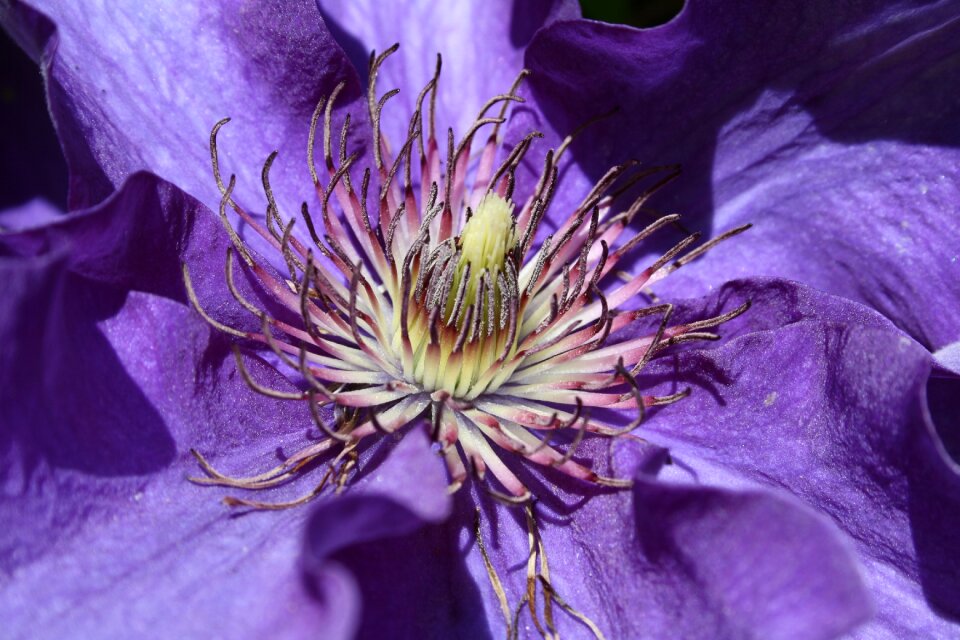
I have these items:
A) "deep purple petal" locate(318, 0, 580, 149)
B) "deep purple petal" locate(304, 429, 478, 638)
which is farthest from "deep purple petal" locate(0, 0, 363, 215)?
"deep purple petal" locate(304, 429, 478, 638)

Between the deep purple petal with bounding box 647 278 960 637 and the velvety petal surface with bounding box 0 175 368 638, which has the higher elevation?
the velvety petal surface with bounding box 0 175 368 638

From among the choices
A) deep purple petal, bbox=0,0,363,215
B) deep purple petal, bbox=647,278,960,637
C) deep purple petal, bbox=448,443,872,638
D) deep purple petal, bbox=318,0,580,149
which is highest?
deep purple petal, bbox=0,0,363,215

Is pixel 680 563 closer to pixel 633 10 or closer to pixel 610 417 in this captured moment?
pixel 610 417

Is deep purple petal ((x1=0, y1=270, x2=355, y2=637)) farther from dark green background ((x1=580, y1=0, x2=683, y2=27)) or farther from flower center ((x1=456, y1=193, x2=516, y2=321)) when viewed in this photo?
dark green background ((x1=580, y1=0, x2=683, y2=27))

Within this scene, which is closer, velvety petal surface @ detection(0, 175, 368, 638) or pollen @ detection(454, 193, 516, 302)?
velvety petal surface @ detection(0, 175, 368, 638)

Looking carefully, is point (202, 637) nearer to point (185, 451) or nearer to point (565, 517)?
point (185, 451)

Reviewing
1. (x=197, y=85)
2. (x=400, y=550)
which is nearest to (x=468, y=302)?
(x=400, y=550)

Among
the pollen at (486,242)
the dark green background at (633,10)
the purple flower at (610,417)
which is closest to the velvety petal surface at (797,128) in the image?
the purple flower at (610,417)

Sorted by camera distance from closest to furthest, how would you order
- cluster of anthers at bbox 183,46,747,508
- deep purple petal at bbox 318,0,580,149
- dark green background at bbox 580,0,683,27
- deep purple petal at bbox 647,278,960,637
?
1. deep purple petal at bbox 647,278,960,637
2. cluster of anthers at bbox 183,46,747,508
3. deep purple petal at bbox 318,0,580,149
4. dark green background at bbox 580,0,683,27
